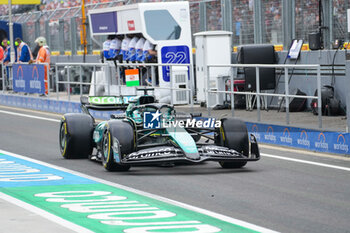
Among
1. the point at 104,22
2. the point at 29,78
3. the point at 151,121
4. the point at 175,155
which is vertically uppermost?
the point at 104,22

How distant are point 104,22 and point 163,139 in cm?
1525

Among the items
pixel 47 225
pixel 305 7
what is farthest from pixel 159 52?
pixel 47 225

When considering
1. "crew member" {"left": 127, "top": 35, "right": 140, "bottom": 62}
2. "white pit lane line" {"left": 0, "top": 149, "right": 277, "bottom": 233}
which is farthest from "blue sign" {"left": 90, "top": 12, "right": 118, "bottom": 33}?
"white pit lane line" {"left": 0, "top": 149, "right": 277, "bottom": 233}

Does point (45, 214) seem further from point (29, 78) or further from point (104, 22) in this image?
point (29, 78)

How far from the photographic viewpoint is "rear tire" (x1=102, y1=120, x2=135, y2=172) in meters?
11.6

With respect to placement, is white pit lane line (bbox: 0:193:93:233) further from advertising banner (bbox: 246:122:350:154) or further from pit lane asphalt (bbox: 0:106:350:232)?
advertising banner (bbox: 246:122:350:154)

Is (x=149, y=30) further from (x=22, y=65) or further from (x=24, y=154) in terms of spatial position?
(x=24, y=154)

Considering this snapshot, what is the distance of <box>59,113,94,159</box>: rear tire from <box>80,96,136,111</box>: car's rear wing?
748mm

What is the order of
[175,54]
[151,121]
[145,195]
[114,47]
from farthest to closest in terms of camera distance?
[114,47], [175,54], [151,121], [145,195]

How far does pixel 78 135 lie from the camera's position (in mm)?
13430

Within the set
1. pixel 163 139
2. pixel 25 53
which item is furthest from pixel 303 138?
pixel 25 53

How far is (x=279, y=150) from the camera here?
596 inches

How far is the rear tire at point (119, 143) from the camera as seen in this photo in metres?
11.6

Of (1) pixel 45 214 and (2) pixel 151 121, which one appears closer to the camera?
(1) pixel 45 214
